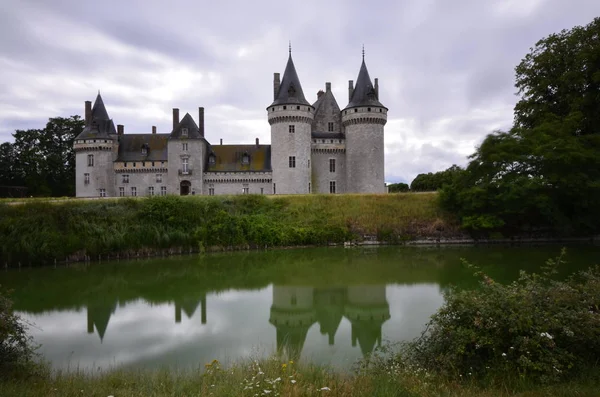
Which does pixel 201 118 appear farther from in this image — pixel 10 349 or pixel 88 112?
pixel 10 349

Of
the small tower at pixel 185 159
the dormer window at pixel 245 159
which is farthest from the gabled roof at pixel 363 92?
the small tower at pixel 185 159

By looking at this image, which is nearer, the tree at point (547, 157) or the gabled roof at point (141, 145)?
the tree at point (547, 157)

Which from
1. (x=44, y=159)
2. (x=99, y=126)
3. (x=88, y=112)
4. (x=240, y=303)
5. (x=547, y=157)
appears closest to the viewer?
(x=240, y=303)

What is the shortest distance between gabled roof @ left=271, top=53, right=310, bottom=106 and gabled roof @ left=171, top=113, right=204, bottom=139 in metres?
6.50

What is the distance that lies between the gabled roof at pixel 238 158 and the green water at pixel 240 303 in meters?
15.1

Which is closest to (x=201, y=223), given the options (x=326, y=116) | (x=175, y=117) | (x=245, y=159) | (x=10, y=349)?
(x=245, y=159)

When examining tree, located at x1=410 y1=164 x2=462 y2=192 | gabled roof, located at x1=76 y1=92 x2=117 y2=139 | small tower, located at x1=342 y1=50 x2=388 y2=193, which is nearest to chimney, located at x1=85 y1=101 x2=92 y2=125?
gabled roof, located at x1=76 y1=92 x2=117 y2=139

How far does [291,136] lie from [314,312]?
22.1 meters

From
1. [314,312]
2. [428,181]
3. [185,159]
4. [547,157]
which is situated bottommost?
[314,312]

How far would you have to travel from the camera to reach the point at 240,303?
9766 mm

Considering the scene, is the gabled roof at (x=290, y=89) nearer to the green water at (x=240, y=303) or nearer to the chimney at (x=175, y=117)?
the chimney at (x=175, y=117)

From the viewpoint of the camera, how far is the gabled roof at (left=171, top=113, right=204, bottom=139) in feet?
101

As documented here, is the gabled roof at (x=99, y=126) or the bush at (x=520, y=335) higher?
the gabled roof at (x=99, y=126)

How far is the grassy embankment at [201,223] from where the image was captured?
15867 mm
